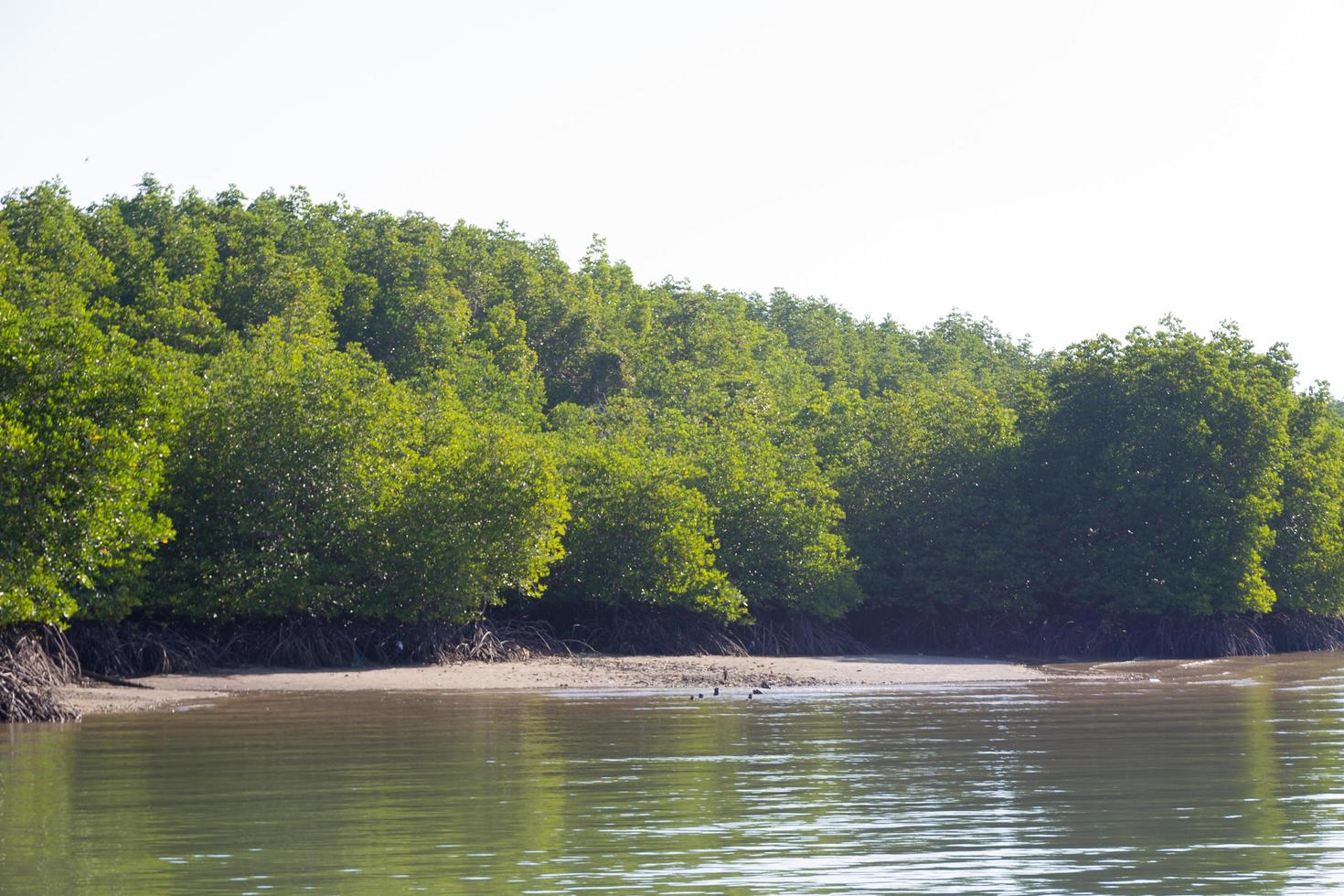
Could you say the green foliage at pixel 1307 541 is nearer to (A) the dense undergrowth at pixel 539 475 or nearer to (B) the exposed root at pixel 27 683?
(A) the dense undergrowth at pixel 539 475

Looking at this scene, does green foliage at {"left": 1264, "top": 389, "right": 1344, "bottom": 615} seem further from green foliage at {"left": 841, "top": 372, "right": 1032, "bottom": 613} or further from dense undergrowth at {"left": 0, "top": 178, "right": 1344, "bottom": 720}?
green foliage at {"left": 841, "top": 372, "right": 1032, "bottom": 613}

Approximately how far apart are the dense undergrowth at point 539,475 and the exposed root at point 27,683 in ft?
4.28

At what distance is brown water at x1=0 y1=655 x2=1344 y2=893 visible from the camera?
38.1ft

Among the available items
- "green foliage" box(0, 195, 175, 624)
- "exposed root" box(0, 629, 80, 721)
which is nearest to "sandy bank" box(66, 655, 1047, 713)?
A: "exposed root" box(0, 629, 80, 721)

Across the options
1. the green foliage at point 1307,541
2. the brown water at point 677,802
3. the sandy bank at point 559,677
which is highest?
the green foliage at point 1307,541

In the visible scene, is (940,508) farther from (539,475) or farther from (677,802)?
(677,802)

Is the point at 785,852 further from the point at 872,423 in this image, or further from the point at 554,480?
the point at 872,423

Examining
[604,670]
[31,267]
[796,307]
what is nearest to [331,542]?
[604,670]

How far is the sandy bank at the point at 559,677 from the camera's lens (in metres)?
30.1

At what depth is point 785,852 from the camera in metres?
12.6

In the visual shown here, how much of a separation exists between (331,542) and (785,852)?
2433 centimetres

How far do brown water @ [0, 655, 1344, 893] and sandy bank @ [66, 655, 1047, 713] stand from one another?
4962mm

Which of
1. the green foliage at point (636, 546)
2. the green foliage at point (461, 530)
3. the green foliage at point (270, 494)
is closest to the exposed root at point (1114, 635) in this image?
the green foliage at point (636, 546)

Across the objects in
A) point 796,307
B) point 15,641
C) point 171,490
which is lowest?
point 15,641
